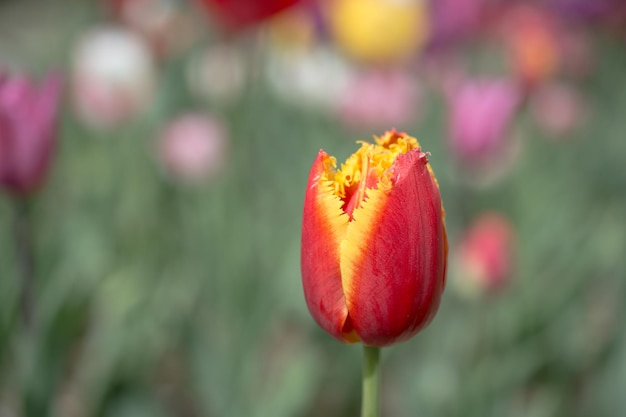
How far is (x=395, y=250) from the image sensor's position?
1.39 ft

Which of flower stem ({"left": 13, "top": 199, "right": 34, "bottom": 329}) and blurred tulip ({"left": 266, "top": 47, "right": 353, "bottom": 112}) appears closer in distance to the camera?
flower stem ({"left": 13, "top": 199, "right": 34, "bottom": 329})

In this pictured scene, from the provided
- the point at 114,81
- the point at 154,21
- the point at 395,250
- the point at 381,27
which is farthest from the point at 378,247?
the point at 154,21

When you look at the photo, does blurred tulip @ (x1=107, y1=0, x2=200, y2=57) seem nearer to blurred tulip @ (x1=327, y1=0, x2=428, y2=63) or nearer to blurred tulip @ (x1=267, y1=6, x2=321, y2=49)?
blurred tulip @ (x1=267, y1=6, x2=321, y2=49)

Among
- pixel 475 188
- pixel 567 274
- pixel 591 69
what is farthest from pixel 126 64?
pixel 591 69

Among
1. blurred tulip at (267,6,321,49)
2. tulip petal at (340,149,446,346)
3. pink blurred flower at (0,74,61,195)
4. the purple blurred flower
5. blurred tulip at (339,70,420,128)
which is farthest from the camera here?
blurred tulip at (267,6,321,49)

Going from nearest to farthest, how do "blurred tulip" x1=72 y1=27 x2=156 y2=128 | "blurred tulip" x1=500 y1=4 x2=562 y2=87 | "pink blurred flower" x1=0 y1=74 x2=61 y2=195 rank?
"pink blurred flower" x1=0 y1=74 x2=61 y2=195 → "blurred tulip" x1=72 y1=27 x2=156 y2=128 → "blurred tulip" x1=500 y1=4 x2=562 y2=87

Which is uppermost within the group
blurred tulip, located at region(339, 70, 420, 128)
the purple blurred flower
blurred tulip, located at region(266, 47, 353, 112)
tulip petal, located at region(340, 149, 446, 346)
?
blurred tulip, located at region(266, 47, 353, 112)

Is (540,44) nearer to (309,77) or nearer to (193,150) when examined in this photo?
(309,77)

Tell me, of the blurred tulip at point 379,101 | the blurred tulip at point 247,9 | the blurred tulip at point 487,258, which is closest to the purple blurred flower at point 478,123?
the blurred tulip at point 487,258

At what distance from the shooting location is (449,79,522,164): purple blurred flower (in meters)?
1.23

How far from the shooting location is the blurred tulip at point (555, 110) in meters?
2.11

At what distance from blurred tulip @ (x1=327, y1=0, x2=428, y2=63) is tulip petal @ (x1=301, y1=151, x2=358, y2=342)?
5.40ft

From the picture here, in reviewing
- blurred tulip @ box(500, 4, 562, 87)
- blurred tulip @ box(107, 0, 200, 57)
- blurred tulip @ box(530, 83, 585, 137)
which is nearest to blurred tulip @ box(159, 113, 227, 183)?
blurred tulip @ box(107, 0, 200, 57)

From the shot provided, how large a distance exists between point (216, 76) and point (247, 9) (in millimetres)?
952
